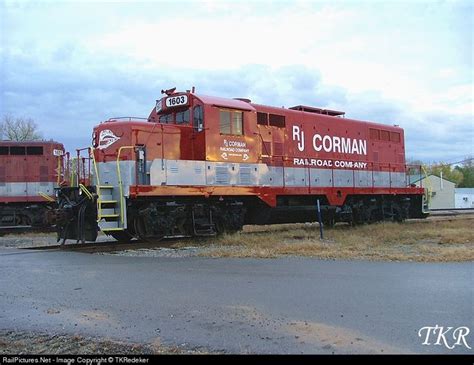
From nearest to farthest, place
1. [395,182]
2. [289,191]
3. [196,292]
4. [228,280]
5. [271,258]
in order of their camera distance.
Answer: [196,292], [228,280], [271,258], [289,191], [395,182]

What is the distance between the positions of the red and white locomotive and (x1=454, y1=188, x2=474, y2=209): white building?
66.7m

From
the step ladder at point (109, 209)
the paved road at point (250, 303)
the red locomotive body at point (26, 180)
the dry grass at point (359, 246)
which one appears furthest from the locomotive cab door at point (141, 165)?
the red locomotive body at point (26, 180)

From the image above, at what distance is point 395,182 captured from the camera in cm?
2216

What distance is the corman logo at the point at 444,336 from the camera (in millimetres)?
4969

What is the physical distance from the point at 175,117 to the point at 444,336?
39.2 ft

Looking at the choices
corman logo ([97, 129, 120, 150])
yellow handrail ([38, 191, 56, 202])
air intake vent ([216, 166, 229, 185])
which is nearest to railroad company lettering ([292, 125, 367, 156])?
air intake vent ([216, 166, 229, 185])

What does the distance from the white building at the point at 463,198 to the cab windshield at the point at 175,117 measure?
72438mm

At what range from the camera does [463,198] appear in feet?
266

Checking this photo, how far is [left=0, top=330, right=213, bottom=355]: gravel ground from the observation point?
4.94 metres

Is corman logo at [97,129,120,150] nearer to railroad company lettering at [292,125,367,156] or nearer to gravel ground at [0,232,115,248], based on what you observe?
gravel ground at [0,232,115,248]
